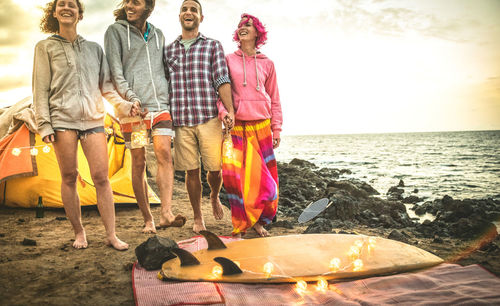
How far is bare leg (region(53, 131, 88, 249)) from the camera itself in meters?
3.00

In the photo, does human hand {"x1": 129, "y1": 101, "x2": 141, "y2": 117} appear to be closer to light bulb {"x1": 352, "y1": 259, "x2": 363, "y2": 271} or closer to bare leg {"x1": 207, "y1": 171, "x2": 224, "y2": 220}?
bare leg {"x1": 207, "y1": 171, "x2": 224, "y2": 220}

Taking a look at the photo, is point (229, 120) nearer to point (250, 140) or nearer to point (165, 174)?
point (250, 140)

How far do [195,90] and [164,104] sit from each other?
378 mm

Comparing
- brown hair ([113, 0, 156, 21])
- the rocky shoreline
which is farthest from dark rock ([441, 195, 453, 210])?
brown hair ([113, 0, 156, 21])

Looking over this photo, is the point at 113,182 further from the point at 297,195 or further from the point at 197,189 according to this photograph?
the point at 297,195

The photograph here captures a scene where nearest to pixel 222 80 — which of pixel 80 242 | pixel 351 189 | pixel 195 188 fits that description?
pixel 195 188

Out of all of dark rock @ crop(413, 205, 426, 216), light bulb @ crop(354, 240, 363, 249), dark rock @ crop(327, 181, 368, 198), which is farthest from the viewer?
dark rock @ crop(327, 181, 368, 198)

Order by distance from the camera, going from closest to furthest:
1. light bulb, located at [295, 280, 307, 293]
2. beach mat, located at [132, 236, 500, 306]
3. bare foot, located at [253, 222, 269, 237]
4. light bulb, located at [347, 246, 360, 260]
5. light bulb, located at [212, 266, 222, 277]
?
beach mat, located at [132, 236, 500, 306] → light bulb, located at [295, 280, 307, 293] → light bulb, located at [212, 266, 222, 277] → light bulb, located at [347, 246, 360, 260] → bare foot, located at [253, 222, 269, 237]

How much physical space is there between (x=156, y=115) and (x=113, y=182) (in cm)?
215

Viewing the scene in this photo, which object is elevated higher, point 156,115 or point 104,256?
point 156,115

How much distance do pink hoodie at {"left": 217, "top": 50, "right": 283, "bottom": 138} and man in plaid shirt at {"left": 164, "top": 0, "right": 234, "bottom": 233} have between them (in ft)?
0.54

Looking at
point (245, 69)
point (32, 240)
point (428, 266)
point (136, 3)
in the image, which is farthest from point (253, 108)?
point (32, 240)

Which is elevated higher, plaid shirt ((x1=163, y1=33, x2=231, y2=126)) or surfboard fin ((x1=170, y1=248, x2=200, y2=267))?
plaid shirt ((x1=163, y1=33, x2=231, y2=126))

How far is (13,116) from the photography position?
16.9 feet
